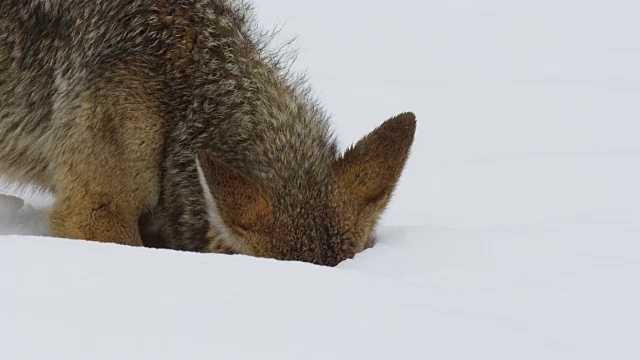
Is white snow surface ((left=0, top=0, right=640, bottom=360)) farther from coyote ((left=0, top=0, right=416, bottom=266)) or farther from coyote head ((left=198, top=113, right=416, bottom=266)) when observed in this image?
coyote ((left=0, top=0, right=416, bottom=266))

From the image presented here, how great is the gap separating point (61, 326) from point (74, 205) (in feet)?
7.56

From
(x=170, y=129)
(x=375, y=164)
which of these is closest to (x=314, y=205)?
(x=375, y=164)

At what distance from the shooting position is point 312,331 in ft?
12.2

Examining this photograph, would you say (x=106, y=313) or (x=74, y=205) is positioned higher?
(x=74, y=205)

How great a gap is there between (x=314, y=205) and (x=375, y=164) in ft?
1.41

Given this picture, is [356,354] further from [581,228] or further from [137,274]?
[581,228]

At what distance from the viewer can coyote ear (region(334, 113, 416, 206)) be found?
18.3 ft

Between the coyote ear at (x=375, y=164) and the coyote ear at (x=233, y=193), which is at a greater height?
→ the coyote ear at (x=375, y=164)

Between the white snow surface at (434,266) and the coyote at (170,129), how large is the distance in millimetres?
425

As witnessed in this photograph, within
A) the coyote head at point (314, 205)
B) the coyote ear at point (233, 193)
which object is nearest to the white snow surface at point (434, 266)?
the coyote head at point (314, 205)

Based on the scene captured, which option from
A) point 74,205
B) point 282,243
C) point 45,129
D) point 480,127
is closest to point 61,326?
point 282,243

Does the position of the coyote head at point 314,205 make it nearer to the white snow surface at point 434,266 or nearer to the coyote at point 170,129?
the coyote at point 170,129

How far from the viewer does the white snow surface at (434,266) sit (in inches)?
144

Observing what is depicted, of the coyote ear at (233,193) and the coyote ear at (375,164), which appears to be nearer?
the coyote ear at (233,193)
